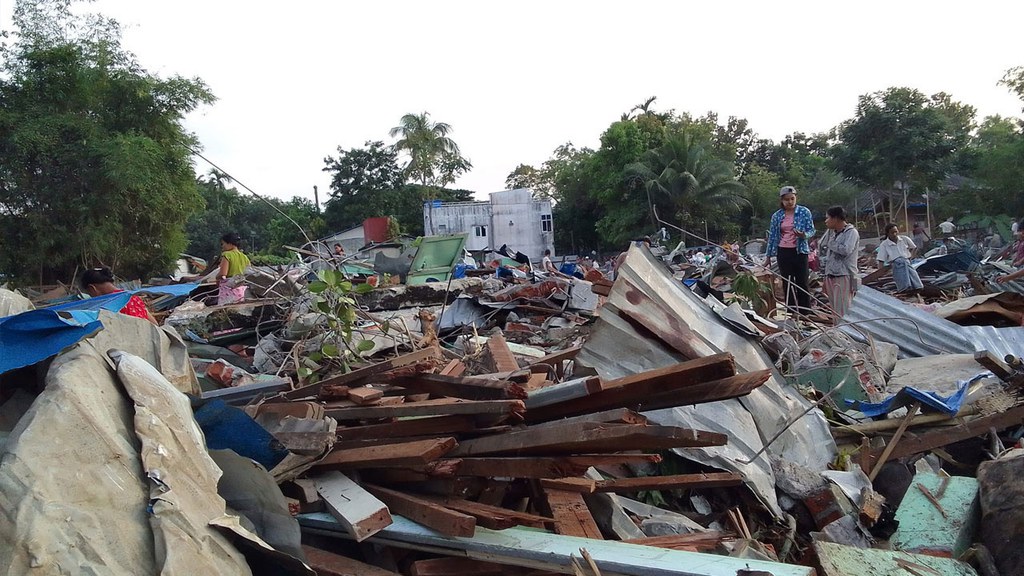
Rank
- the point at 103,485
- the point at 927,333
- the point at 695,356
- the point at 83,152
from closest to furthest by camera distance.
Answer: the point at 103,485 → the point at 695,356 → the point at 927,333 → the point at 83,152

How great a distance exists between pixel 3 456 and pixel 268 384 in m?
1.87

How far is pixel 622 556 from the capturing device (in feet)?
7.23

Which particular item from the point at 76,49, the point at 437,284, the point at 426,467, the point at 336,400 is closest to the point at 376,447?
the point at 426,467

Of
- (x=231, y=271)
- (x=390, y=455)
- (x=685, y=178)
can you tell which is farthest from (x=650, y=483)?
(x=685, y=178)

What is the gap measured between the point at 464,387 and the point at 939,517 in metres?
2.09

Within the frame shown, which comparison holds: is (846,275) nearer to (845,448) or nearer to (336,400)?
(845,448)

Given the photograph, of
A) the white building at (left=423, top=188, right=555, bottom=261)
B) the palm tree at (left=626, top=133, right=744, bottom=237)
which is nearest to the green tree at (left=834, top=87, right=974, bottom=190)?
the palm tree at (left=626, top=133, right=744, bottom=237)

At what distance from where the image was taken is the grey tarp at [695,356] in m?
3.37

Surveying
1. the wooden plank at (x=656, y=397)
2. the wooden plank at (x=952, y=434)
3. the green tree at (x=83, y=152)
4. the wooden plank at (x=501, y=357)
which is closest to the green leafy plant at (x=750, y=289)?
the wooden plank at (x=952, y=434)

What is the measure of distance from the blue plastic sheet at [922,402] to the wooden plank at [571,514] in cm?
218

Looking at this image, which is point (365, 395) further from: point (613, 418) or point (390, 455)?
point (613, 418)

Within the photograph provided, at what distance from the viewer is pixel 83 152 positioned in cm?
1719

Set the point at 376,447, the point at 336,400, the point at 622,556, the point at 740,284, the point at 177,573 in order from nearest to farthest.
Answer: the point at 177,573 → the point at 622,556 → the point at 376,447 → the point at 336,400 → the point at 740,284

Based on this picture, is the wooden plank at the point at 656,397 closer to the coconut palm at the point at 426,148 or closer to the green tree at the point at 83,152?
the green tree at the point at 83,152
